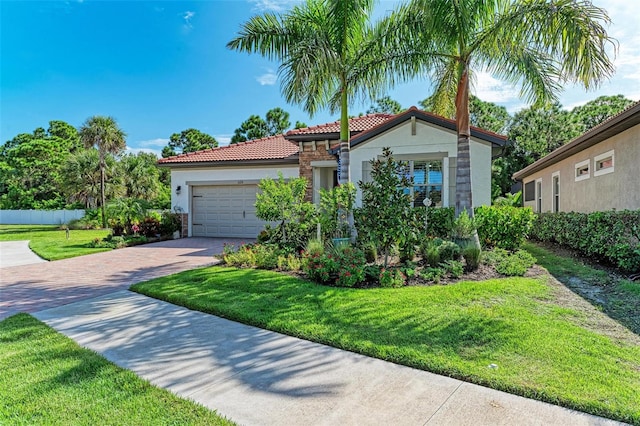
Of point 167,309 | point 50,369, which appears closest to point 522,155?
point 167,309

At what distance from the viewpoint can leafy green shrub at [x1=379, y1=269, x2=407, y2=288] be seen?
657 centimetres

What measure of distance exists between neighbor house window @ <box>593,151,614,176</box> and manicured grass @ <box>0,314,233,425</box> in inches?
509

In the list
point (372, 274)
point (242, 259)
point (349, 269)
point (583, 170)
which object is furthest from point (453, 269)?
point (583, 170)

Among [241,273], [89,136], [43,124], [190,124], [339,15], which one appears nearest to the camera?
[241,273]

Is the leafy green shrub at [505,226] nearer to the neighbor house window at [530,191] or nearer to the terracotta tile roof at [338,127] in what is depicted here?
the terracotta tile roof at [338,127]

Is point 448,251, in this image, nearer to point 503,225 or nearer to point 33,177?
point 503,225

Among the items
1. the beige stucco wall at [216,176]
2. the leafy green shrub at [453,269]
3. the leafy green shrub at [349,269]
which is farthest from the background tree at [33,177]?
the leafy green shrub at [453,269]

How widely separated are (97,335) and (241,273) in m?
3.58

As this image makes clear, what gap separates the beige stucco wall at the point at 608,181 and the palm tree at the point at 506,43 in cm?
252

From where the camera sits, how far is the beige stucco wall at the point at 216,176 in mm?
15898

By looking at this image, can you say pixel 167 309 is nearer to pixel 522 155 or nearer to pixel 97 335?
pixel 97 335

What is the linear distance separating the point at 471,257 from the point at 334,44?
6.76 meters

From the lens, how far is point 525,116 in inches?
1173

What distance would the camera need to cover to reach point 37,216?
33375 millimetres
